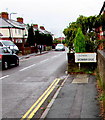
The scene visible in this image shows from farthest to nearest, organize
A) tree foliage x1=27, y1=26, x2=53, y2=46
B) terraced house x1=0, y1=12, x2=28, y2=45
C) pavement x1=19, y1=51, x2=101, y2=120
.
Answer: terraced house x1=0, y1=12, x2=28, y2=45
tree foliage x1=27, y1=26, x2=53, y2=46
pavement x1=19, y1=51, x2=101, y2=120

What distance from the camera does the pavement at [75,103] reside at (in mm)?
7148

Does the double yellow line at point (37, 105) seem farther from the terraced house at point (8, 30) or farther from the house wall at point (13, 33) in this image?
the house wall at point (13, 33)

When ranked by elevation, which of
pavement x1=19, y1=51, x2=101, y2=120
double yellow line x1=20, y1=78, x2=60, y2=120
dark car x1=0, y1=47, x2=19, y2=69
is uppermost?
dark car x1=0, y1=47, x2=19, y2=69

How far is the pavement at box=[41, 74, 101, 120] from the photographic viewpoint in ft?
23.5

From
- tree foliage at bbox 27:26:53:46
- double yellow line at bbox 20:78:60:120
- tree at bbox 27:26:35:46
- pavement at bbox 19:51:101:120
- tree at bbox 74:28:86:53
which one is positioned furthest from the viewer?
tree foliage at bbox 27:26:53:46

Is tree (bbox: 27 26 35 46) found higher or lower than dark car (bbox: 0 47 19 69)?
higher

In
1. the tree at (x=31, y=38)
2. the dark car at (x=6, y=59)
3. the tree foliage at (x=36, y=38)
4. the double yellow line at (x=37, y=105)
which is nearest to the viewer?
the double yellow line at (x=37, y=105)

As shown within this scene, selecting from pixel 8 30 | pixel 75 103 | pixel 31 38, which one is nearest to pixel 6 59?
pixel 75 103

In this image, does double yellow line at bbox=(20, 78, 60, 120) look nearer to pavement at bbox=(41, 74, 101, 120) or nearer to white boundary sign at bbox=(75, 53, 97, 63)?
pavement at bbox=(41, 74, 101, 120)

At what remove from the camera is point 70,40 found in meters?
20.0

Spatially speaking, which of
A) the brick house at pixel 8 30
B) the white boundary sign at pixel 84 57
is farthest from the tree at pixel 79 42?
the brick house at pixel 8 30

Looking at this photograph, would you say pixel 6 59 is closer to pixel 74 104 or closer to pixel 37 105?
pixel 37 105

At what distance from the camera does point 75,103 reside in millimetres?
8383

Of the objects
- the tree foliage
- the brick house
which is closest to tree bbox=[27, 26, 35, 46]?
the tree foliage
